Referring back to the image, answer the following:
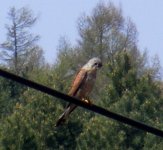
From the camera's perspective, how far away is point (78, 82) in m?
8.42

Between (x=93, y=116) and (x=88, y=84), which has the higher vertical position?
(x=88, y=84)

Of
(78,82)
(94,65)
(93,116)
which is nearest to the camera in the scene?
(78,82)

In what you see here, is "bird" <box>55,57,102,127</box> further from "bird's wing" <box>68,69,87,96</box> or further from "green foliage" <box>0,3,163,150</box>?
"green foliage" <box>0,3,163,150</box>

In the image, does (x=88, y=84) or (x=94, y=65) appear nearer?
(x=88, y=84)

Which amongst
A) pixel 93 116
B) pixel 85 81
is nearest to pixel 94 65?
pixel 85 81

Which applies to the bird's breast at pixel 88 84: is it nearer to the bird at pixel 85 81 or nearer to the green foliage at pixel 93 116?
the bird at pixel 85 81

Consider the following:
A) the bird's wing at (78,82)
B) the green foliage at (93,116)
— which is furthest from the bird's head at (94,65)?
the green foliage at (93,116)

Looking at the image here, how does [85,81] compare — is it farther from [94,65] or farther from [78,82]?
[94,65]

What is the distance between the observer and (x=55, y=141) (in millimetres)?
34625

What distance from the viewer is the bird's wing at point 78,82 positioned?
27.0 feet

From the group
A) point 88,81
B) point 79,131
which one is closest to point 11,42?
point 79,131

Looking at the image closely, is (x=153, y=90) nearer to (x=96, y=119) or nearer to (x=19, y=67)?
(x=96, y=119)

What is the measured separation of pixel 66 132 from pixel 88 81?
87.3ft

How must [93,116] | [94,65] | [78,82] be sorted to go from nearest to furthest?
[78,82], [94,65], [93,116]
